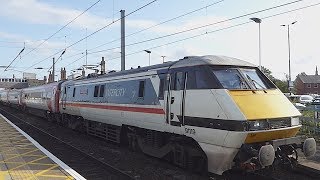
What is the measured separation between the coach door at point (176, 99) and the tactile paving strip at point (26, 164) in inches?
119

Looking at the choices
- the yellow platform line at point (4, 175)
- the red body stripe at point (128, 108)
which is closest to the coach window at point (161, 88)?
the red body stripe at point (128, 108)

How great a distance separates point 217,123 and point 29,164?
5.71 meters

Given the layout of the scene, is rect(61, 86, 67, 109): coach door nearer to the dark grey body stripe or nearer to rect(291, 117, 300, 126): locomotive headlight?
the dark grey body stripe

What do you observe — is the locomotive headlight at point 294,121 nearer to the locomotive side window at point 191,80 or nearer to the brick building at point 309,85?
the locomotive side window at point 191,80

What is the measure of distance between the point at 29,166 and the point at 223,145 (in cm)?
557

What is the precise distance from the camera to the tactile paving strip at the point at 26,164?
9.25 metres

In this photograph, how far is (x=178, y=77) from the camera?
10039 mm

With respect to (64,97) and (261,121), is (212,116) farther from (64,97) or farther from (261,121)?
(64,97)

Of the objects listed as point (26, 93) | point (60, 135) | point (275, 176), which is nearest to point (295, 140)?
point (275, 176)

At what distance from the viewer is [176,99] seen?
32.6 feet

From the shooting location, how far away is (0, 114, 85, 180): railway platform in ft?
30.3

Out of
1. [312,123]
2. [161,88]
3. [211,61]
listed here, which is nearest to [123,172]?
[161,88]

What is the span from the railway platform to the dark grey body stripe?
2.97m

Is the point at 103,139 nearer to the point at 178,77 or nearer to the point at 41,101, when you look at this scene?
the point at 178,77
